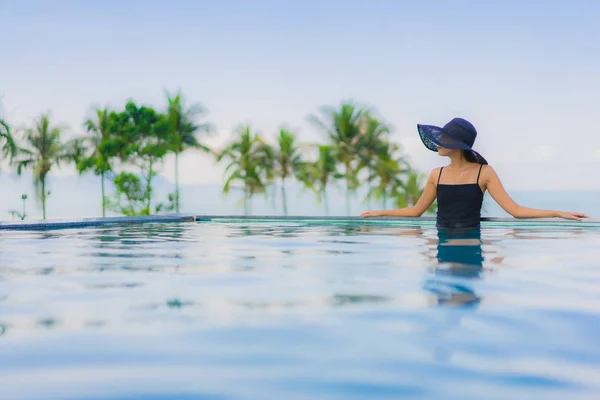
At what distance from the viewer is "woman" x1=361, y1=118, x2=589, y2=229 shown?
16.8 feet

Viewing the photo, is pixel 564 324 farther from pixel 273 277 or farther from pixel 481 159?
pixel 481 159

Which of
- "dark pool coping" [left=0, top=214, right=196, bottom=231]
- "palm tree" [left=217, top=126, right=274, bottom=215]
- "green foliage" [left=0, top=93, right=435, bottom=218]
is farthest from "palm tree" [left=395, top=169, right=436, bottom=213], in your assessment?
"dark pool coping" [left=0, top=214, right=196, bottom=231]

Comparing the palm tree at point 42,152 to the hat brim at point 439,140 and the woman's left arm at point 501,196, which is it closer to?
the hat brim at point 439,140

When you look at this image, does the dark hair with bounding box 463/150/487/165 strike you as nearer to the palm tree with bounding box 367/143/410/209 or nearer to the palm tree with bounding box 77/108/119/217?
the palm tree with bounding box 367/143/410/209

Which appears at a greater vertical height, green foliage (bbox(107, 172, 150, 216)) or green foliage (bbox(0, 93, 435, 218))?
green foliage (bbox(0, 93, 435, 218))

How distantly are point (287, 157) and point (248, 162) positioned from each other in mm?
1889

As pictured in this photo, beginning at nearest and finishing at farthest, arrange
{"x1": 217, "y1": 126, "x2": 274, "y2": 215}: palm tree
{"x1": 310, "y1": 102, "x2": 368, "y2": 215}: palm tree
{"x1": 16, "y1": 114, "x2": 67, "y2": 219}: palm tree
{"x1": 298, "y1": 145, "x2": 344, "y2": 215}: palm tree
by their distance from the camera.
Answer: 1. {"x1": 310, "y1": 102, "x2": 368, "y2": 215}: palm tree
2. {"x1": 298, "y1": 145, "x2": 344, "y2": 215}: palm tree
3. {"x1": 16, "y1": 114, "x2": 67, "y2": 219}: palm tree
4. {"x1": 217, "y1": 126, "x2": 274, "y2": 215}: palm tree

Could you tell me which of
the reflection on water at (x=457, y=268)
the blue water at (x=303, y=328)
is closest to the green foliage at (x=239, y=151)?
the reflection on water at (x=457, y=268)

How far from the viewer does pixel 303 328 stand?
9.27 feet

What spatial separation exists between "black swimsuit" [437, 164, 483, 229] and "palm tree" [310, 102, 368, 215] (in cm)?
2561

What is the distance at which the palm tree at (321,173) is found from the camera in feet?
103

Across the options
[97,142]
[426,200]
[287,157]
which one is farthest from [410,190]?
[426,200]

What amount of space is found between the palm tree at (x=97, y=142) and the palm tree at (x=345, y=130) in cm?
918

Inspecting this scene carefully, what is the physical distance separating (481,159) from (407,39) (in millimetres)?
23745
